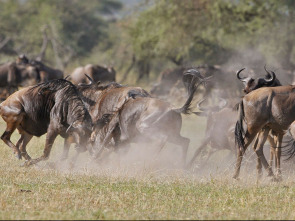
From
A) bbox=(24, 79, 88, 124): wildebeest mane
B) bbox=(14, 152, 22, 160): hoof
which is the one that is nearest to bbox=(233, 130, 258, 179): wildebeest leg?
bbox=(24, 79, 88, 124): wildebeest mane

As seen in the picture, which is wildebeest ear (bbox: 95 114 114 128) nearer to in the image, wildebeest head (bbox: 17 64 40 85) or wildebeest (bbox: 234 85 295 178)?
wildebeest (bbox: 234 85 295 178)

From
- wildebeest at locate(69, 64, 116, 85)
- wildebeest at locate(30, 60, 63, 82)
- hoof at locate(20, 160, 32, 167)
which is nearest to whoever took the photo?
hoof at locate(20, 160, 32, 167)

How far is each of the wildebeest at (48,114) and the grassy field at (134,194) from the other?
0.53 m

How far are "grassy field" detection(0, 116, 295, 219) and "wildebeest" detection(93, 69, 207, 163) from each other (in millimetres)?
585

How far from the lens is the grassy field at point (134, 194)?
6.74 m

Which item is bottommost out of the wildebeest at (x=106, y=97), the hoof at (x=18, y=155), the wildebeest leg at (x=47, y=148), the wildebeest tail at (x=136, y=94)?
the hoof at (x=18, y=155)

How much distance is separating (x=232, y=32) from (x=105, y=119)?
2195cm

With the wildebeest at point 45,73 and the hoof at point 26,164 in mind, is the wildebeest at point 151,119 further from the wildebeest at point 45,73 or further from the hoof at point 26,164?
the wildebeest at point 45,73

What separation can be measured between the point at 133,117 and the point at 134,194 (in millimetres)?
3849

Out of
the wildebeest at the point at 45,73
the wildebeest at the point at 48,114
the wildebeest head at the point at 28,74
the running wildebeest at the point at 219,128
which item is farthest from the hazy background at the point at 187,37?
the wildebeest at the point at 48,114

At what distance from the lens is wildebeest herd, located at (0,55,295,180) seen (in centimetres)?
988

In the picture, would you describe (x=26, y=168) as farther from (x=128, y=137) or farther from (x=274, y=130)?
(x=274, y=130)

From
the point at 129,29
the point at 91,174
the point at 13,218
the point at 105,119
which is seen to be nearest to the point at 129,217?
the point at 13,218

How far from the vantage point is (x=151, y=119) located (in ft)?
37.5
